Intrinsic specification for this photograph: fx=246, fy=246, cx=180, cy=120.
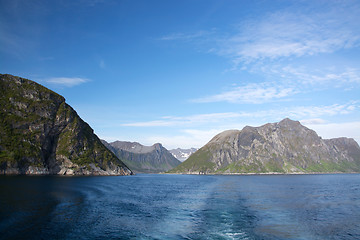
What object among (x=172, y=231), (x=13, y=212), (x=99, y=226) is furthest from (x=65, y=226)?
(x=172, y=231)

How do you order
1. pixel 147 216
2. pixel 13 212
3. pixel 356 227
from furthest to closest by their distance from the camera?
pixel 147 216
pixel 13 212
pixel 356 227

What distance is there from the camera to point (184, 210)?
6275 centimetres

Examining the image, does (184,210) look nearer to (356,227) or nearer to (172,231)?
(172,231)

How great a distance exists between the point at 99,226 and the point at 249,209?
127 feet

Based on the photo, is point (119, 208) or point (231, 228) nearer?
point (231, 228)

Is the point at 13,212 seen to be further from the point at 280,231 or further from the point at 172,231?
the point at 280,231

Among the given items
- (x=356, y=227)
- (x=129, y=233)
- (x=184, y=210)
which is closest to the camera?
(x=129, y=233)

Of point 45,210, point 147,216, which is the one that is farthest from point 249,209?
point 45,210

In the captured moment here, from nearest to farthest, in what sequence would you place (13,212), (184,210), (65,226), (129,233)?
1. (129,233)
2. (65,226)
3. (13,212)
4. (184,210)

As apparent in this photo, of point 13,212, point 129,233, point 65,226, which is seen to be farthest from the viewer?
point 13,212

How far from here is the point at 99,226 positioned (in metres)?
45.0

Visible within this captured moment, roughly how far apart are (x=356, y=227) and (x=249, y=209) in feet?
78.3

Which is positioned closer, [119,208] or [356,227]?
[356,227]

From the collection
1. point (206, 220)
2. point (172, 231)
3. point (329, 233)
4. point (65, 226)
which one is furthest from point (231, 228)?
point (65, 226)
